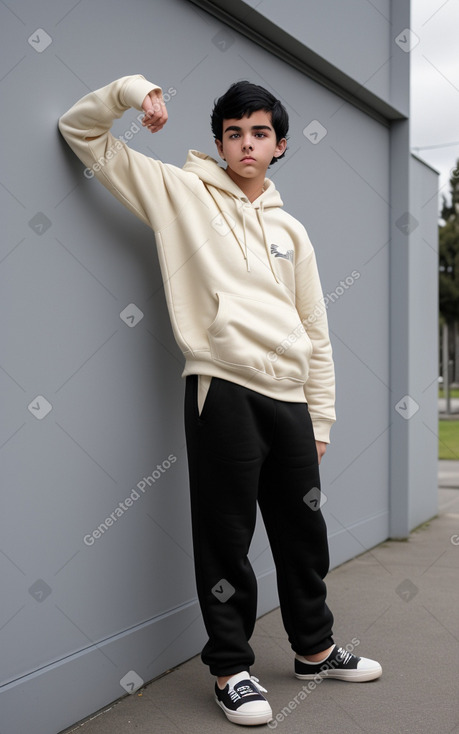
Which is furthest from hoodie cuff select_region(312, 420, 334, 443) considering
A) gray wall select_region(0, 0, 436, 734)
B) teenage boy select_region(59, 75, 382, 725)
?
gray wall select_region(0, 0, 436, 734)

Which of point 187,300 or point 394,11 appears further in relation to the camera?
point 394,11

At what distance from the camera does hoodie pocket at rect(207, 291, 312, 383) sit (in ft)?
7.66

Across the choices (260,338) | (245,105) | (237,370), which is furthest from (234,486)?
(245,105)

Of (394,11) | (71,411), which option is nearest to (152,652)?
(71,411)

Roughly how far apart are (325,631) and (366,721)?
0.35 meters

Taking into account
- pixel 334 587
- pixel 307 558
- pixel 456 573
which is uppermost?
pixel 307 558

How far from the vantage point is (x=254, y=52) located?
11.0 feet

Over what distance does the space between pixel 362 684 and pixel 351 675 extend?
0.04m

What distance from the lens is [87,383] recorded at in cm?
238

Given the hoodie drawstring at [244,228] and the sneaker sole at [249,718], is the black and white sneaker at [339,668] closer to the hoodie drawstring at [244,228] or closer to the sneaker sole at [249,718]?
the sneaker sole at [249,718]

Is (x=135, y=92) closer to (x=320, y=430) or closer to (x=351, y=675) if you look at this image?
(x=320, y=430)

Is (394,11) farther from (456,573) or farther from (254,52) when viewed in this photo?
(456,573)

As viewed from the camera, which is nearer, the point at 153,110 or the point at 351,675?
the point at 153,110

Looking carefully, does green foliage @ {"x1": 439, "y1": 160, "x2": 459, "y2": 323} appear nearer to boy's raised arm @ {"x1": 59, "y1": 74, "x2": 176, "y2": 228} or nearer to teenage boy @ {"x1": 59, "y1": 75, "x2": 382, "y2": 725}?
teenage boy @ {"x1": 59, "y1": 75, "x2": 382, "y2": 725}
